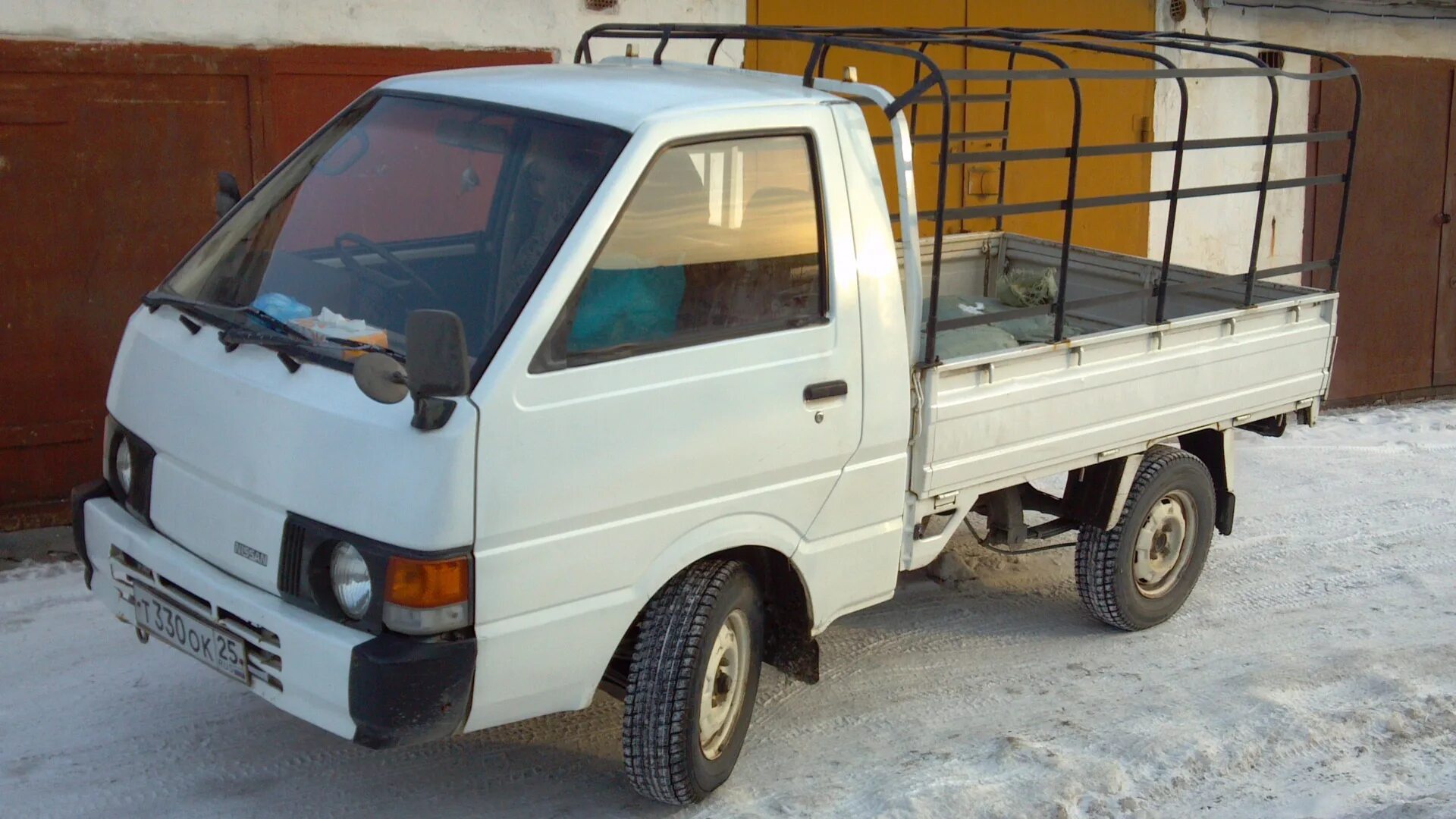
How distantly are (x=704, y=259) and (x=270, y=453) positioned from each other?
1.27 meters

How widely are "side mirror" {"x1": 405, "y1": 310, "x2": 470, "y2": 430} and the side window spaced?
28 centimetres

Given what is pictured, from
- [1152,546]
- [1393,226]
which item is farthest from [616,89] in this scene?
[1393,226]

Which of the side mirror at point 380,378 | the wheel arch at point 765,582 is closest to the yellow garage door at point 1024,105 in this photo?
the wheel arch at point 765,582

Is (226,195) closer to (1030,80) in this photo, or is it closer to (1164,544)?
(1030,80)

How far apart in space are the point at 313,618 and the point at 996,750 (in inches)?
88.7

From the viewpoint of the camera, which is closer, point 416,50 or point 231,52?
point 231,52

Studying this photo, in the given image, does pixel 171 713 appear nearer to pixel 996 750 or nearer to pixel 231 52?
pixel 996 750

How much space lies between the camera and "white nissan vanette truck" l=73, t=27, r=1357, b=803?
3.48 metres

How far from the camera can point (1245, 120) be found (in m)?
10.5

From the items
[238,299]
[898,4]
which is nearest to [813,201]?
[238,299]

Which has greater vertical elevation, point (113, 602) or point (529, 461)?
point (529, 461)

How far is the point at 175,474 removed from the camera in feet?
12.8

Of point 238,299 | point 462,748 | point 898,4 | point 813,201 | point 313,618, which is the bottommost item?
point 462,748

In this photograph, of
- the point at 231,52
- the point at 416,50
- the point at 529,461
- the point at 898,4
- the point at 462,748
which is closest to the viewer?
the point at 529,461
